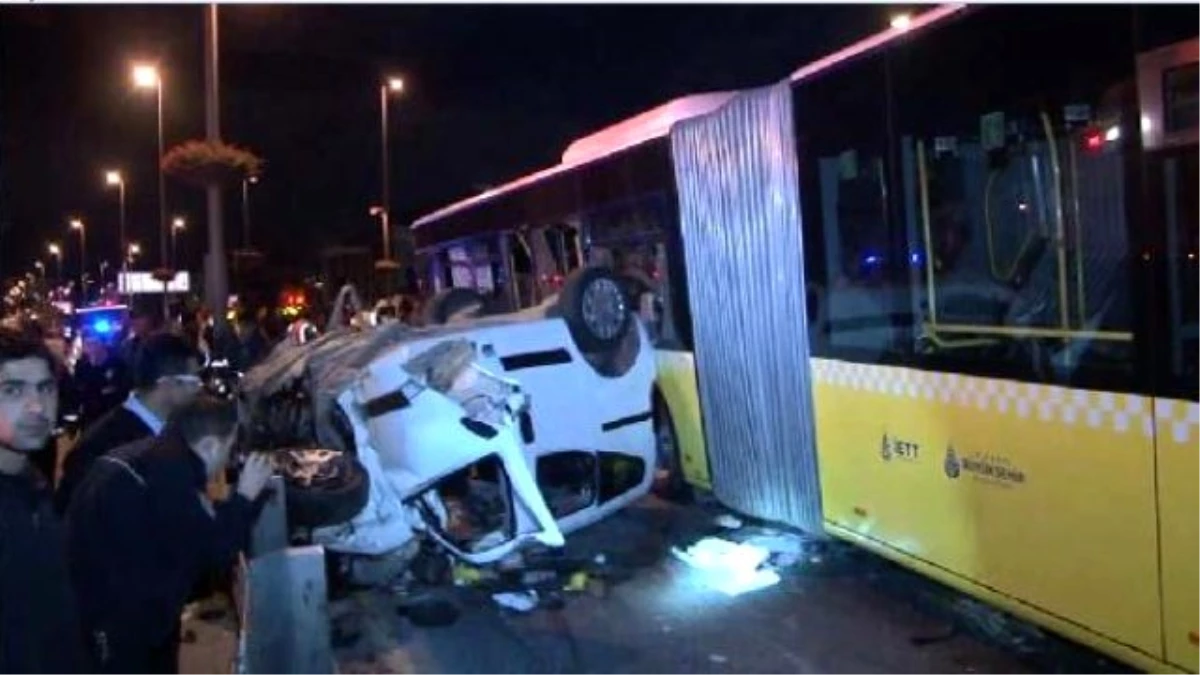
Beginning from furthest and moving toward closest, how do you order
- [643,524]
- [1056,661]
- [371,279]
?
1. [371,279]
2. [643,524]
3. [1056,661]

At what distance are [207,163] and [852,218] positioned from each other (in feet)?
31.3

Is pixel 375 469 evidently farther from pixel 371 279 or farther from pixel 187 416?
pixel 371 279

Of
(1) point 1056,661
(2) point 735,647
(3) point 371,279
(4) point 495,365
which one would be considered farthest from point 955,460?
(3) point 371,279

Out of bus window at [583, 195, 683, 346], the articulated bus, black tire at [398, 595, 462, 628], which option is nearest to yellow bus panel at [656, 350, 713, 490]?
the articulated bus

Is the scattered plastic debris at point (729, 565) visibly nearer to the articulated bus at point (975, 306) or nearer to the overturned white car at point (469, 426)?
the articulated bus at point (975, 306)

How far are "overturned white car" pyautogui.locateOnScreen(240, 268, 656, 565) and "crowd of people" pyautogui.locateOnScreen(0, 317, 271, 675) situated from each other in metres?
2.08

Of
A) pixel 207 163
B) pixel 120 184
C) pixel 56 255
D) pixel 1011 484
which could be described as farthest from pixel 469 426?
pixel 56 255

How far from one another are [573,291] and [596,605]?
223cm

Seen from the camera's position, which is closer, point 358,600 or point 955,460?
point 955,460

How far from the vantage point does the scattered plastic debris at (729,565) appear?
286 inches

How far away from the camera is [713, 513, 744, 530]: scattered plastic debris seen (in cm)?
857

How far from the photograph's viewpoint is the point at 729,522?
28.3 feet

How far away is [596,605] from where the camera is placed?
7035 mm

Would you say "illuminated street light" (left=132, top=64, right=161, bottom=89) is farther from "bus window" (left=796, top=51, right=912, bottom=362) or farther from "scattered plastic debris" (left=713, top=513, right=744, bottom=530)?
"bus window" (left=796, top=51, right=912, bottom=362)
